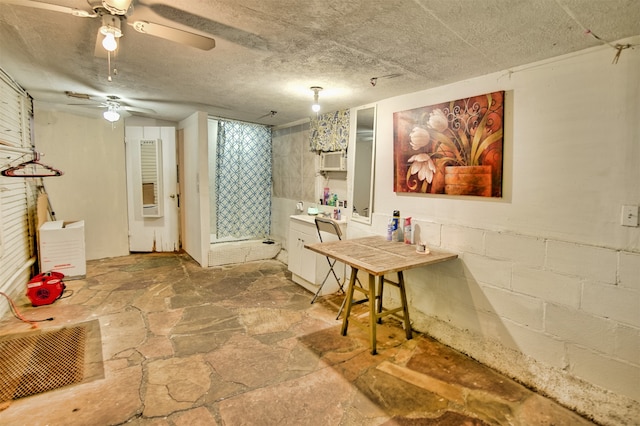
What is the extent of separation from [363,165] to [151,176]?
3.55 meters

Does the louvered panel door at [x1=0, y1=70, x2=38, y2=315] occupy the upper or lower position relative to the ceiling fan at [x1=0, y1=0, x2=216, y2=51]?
lower

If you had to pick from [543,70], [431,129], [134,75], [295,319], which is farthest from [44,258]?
[543,70]

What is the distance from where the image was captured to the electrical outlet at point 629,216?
177 centimetres

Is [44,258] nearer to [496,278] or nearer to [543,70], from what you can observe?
[496,278]

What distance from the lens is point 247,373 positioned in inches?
87.9

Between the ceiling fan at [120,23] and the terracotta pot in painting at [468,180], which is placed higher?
the ceiling fan at [120,23]

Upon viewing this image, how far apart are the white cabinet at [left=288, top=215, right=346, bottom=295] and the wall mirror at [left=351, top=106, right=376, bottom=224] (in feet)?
0.97

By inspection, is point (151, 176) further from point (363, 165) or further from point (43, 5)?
point (43, 5)

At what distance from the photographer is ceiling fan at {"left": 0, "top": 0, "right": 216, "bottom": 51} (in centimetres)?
151

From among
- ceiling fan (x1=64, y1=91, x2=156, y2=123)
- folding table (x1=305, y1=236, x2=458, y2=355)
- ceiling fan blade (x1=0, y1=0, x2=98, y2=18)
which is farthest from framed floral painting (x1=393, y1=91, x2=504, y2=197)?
ceiling fan (x1=64, y1=91, x2=156, y2=123)

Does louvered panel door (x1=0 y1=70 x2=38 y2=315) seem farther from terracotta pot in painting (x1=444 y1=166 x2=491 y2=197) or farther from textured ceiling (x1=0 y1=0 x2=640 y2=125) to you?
terracotta pot in painting (x1=444 y1=166 x2=491 y2=197)

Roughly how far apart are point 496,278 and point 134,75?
3371 millimetres

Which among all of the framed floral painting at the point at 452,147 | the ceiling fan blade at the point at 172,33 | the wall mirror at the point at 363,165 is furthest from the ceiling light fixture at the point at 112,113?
the framed floral painting at the point at 452,147

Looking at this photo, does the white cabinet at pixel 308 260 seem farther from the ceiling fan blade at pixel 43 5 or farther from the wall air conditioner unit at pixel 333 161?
the ceiling fan blade at pixel 43 5
